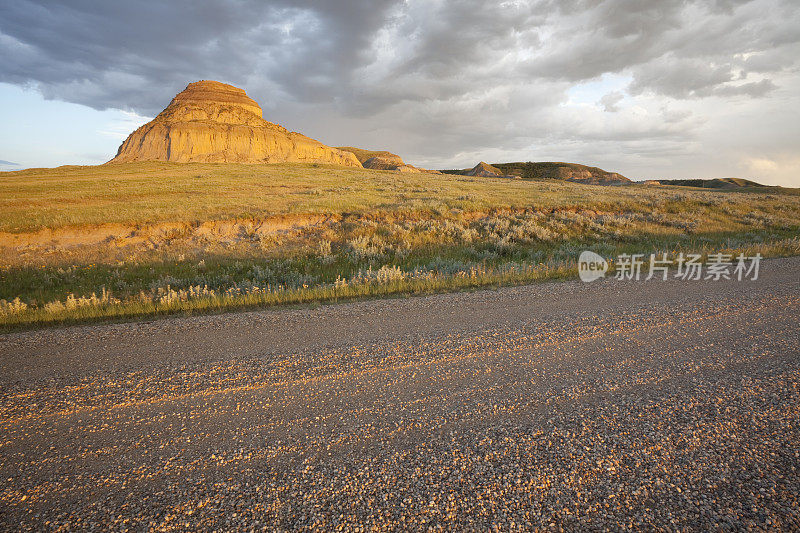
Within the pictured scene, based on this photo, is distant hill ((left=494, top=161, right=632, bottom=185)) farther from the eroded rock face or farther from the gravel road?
the gravel road

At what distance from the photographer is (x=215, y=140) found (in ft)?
342

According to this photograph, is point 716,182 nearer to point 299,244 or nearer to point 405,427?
point 299,244

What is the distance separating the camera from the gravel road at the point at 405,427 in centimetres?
249

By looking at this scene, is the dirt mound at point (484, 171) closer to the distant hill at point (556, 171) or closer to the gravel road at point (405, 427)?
the distant hill at point (556, 171)

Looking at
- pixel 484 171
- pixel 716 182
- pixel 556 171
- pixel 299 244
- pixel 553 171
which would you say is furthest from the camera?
pixel 553 171

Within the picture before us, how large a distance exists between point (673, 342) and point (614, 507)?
354 centimetres

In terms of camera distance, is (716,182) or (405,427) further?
(716,182)

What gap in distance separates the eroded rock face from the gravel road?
106 meters

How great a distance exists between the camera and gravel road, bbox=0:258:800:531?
2492mm

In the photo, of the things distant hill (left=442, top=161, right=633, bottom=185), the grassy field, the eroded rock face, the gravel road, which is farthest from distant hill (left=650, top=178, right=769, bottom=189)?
the gravel road

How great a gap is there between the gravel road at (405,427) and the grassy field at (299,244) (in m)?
2.51

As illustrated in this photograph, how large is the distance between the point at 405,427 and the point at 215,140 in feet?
398

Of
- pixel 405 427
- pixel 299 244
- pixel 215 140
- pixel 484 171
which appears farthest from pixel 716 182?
pixel 215 140

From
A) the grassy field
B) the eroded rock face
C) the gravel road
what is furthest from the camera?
the eroded rock face
